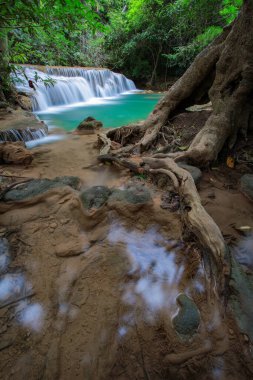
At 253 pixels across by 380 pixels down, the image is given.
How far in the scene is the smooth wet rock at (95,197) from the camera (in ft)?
8.00

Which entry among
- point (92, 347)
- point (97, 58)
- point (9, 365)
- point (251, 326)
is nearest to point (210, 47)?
point (251, 326)

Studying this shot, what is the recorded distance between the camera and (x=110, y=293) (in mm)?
1682

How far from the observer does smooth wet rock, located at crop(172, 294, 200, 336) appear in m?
1.43

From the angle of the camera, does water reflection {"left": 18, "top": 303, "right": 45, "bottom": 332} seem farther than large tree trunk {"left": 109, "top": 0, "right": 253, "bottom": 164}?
No

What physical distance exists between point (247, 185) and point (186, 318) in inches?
73.6

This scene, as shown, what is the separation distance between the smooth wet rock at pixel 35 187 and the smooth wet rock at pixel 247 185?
218 cm

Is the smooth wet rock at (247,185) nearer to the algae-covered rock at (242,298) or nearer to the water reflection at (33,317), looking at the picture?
the algae-covered rock at (242,298)

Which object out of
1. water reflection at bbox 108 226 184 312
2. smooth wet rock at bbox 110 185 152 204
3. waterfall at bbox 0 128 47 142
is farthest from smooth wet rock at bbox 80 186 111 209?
waterfall at bbox 0 128 47 142

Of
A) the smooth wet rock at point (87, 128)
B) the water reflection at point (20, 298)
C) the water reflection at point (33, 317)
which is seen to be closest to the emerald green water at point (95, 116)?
the smooth wet rock at point (87, 128)

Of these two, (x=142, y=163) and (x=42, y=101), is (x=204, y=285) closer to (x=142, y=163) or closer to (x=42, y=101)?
(x=142, y=163)

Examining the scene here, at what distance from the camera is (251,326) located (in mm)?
1339

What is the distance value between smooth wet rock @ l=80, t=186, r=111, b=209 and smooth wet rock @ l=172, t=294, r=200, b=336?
1283mm

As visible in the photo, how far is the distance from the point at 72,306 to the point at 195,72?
13.7 feet

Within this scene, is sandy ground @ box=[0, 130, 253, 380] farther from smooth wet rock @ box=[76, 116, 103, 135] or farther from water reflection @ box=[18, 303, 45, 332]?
smooth wet rock @ box=[76, 116, 103, 135]
